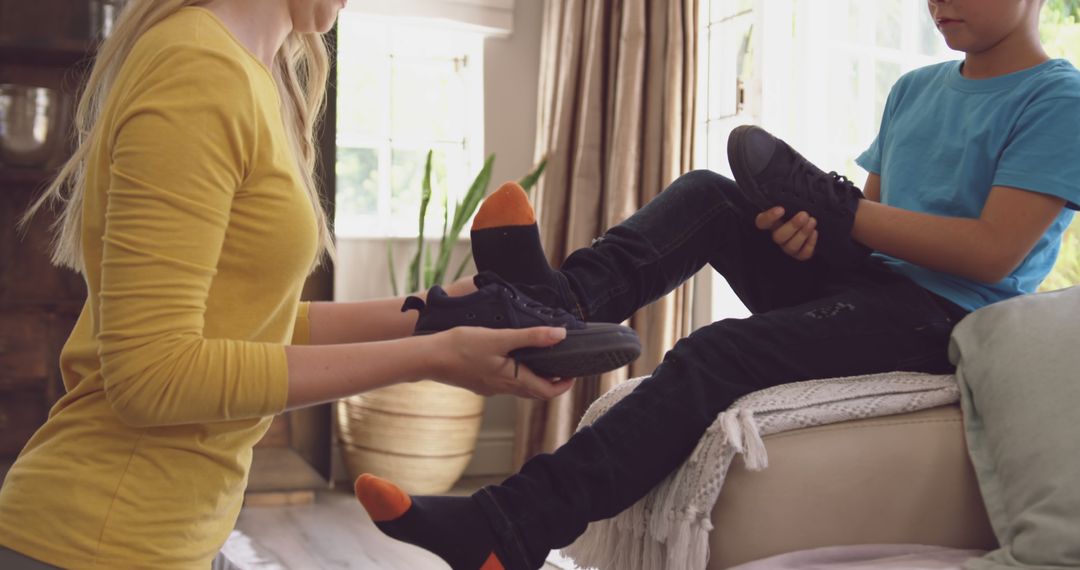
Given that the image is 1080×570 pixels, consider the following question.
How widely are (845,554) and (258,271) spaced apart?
807 millimetres

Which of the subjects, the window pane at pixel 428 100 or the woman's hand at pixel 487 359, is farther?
the window pane at pixel 428 100

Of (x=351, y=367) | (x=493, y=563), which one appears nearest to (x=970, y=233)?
(x=493, y=563)

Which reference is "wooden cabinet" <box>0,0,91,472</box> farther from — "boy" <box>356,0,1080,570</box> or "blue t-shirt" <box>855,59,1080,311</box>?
"blue t-shirt" <box>855,59,1080,311</box>

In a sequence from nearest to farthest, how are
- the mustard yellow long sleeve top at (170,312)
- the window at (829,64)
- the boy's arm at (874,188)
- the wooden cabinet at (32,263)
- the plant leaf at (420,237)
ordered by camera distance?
the mustard yellow long sleeve top at (170,312), the boy's arm at (874,188), the window at (829,64), the wooden cabinet at (32,263), the plant leaf at (420,237)

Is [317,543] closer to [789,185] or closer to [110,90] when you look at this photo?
[789,185]

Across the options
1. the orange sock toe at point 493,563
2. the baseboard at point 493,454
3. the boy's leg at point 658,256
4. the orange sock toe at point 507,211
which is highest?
the orange sock toe at point 507,211

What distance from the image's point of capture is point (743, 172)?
5.16 feet

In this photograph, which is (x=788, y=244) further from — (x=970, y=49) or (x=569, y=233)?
(x=569, y=233)

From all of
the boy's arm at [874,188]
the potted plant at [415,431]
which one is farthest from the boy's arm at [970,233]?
the potted plant at [415,431]

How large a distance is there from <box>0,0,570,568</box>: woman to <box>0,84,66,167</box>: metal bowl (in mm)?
2405

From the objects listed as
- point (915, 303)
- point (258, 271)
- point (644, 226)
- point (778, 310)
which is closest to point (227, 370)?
point (258, 271)

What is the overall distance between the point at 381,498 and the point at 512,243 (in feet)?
1.21

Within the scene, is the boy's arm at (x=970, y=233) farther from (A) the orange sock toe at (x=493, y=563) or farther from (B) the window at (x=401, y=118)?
(B) the window at (x=401, y=118)

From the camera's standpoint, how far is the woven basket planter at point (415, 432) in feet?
11.3
